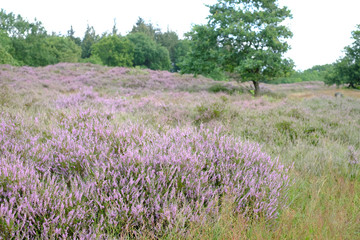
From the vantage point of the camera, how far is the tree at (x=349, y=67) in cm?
2053

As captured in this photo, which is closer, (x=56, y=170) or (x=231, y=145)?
(x=56, y=170)

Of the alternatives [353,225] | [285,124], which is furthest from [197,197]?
[285,124]

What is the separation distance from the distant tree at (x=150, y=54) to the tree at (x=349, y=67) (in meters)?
33.4

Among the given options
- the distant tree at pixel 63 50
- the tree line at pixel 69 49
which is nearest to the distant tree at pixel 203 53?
the tree line at pixel 69 49

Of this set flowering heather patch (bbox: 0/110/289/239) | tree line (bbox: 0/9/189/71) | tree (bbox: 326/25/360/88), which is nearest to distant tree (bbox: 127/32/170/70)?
tree line (bbox: 0/9/189/71)

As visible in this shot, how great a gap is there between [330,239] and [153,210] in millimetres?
1222

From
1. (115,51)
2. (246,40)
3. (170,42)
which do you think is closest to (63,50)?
(115,51)

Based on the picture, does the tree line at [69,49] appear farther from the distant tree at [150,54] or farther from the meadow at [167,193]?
the meadow at [167,193]

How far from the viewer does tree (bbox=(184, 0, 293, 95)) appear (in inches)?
516

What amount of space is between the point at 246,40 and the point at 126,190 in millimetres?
13736

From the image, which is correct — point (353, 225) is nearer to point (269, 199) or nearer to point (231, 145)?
point (269, 199)

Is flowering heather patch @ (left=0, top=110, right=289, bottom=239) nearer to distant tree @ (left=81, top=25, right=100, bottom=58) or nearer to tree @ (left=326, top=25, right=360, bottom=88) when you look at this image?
tree @ (left=326, top=25, right=360, bottom=88)

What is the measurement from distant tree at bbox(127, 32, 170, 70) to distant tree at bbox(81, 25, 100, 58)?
17.2 meters

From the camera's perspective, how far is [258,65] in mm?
13211
